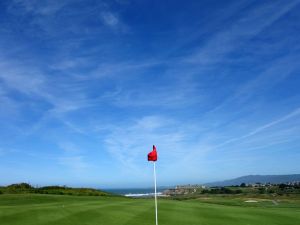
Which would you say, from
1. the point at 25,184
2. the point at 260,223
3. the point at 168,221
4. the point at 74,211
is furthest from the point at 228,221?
the point at 25,184

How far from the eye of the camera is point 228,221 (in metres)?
22.6

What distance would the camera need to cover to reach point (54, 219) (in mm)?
20078

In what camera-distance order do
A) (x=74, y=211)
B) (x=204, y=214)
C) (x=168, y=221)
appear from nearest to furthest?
(x=168, y=221) → (x=74, y=211) → (x=204, y=214)

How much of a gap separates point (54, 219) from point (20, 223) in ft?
6.01

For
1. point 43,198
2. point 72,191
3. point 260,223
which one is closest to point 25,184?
point 72,191

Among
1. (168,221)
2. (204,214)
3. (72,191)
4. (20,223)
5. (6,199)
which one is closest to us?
(20,223)

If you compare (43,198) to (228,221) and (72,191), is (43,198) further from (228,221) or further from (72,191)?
(228,221)

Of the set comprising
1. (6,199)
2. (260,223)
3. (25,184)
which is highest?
(25,184)

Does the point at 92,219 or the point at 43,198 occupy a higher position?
the point at 43,198

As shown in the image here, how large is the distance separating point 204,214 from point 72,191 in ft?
77.4

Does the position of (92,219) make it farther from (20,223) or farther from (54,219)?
(20,223)

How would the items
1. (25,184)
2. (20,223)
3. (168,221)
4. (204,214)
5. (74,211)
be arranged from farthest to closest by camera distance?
1. (25,184)
2. (204,214)
3. (74,211)
4. (168,221)
5. (20,223)

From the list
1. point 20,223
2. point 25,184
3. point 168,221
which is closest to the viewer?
point 20,223

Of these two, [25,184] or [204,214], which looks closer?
[204,214]
